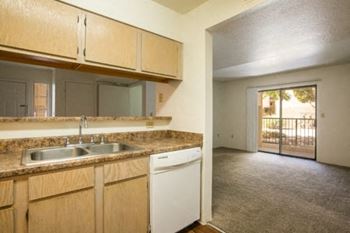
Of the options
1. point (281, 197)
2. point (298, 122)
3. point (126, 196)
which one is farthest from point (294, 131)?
point (126, 196)

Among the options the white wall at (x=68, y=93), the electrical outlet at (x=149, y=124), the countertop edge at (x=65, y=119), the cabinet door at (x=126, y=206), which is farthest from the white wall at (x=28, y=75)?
the cabinet door at (x=126, y=206)

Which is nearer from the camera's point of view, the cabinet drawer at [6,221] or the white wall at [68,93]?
the cabinet drawer at [6,221]

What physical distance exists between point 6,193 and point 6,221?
0.51 feet

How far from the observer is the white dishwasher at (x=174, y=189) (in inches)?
60.8

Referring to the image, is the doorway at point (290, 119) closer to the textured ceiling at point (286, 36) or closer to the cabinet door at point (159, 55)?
the textured ceiling at point (286, 36)

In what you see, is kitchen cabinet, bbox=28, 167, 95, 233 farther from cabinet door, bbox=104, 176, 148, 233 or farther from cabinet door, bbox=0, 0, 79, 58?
cabinet door, bbox=0, 0, 79, 58

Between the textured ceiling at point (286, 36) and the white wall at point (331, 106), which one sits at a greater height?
the textured ceiling at point (286, 36)

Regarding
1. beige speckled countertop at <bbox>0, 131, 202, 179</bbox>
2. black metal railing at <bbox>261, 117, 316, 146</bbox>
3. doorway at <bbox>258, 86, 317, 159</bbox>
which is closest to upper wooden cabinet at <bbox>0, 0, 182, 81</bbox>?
beige speckled countertop at <bbox>0, 131, 202, 179</bbox>

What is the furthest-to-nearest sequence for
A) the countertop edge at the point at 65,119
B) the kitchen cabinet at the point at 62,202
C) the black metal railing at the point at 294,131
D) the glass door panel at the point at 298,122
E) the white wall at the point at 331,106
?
the black metal railing at the point at 294,131 → the glass door panel at the point at 298,122 → the white wall at the point at 331,106 → the countertop edge at the point at 65,119 → the kitchen cabinet at the point at 62,202

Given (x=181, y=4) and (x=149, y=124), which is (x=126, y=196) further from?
(x=181, y=4)

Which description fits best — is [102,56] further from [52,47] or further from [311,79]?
[311,79]

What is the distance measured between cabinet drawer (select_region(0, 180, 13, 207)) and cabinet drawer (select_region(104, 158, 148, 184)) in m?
0.51

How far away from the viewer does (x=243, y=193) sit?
268cm

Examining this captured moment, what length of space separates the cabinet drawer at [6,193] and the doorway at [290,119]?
18.7 ft
